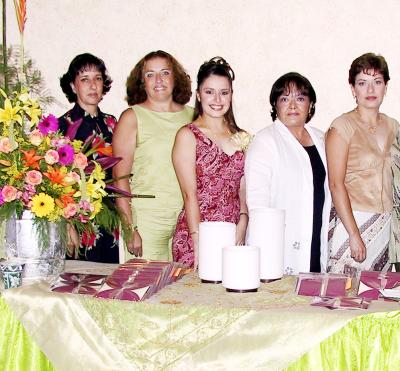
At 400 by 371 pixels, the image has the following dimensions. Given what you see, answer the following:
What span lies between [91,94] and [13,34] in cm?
75

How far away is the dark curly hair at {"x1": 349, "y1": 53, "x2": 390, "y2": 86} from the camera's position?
260 centimetres

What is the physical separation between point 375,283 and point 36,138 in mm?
880

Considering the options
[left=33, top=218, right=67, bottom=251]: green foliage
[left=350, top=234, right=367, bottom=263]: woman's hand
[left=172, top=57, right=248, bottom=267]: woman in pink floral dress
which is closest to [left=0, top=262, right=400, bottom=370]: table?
[left=33, top=218, right=67, bottom=251]: green foliage

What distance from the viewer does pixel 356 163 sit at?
8.42ft

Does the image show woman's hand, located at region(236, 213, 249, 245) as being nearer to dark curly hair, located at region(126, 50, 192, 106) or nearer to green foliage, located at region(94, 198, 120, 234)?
dark curly hair, located at region(126, 50, 192, 106)

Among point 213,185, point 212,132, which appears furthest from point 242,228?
point 212,132

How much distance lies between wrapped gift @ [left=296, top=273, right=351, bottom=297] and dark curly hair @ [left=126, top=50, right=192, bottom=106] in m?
1.27

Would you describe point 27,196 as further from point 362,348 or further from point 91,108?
point 91,108

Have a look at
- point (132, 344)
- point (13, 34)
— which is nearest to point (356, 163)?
point (132, 344)

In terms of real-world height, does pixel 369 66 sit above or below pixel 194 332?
above

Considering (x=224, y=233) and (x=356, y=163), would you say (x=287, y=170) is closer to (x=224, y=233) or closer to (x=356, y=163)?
(x=356, y=163)

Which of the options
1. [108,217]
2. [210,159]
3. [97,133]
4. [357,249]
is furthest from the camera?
[97,133]

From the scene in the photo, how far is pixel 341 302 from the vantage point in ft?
4.96

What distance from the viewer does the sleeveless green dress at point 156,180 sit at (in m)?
2.69
